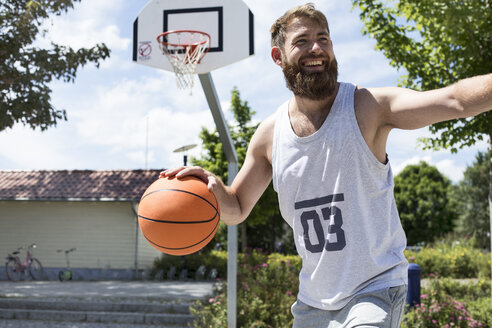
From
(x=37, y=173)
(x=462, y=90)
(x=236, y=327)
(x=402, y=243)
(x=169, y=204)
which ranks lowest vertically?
(x=236, y=327)

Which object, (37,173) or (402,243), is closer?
(402,243)

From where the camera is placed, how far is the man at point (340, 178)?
7.18ft

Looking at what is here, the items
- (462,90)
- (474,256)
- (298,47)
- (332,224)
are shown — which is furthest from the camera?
(474,256)

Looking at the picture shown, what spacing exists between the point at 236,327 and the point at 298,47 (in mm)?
5394

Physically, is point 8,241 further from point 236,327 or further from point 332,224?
point 332,224

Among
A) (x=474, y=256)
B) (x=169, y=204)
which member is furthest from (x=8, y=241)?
(x=169, y=204)

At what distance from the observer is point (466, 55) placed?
780 centimetres

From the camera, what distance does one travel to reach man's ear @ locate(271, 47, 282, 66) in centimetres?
273

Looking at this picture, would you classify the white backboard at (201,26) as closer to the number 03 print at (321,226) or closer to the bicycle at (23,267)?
the number 03 print at (321,226)

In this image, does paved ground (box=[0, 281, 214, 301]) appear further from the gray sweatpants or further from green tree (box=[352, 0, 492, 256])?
the gray sweatpants

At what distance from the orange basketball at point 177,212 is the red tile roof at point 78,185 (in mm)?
15327

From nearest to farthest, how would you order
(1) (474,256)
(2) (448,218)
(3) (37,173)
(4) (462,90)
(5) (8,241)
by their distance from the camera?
(4) (462,90), (1) (474,256), (5) (8,241), (3) (37,173), (2) (448,218)

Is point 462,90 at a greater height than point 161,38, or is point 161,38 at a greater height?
point 161,38

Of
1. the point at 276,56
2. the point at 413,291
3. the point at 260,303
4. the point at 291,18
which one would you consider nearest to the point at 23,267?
the point at 260,303
